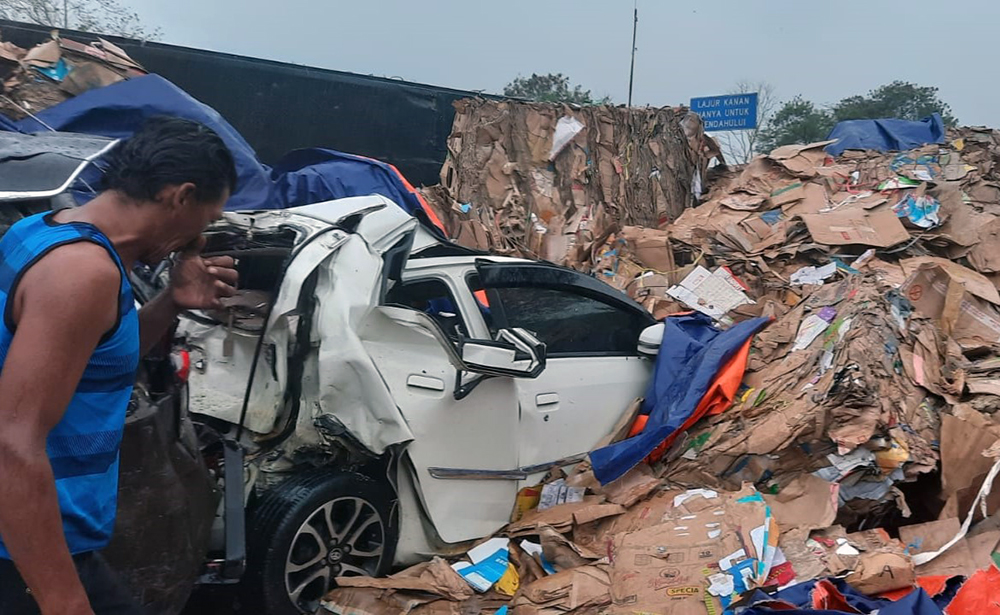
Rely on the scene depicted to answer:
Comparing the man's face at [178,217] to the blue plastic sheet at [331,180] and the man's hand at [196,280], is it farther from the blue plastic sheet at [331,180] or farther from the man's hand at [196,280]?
the blue plastic sheet at [331,180]

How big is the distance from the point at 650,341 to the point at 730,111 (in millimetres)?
12460

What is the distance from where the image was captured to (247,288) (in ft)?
11.2

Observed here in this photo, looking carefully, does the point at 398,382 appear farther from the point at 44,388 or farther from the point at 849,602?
the point at 44,388

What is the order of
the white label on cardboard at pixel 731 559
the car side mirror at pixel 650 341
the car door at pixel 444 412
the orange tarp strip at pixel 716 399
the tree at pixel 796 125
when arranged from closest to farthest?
the white label on cardboard at pixel 731 559 < the car door at pixel 444 412 < the orange tarp strip at pixel 716 399 < the car side mirror at pixel 650 341 < the tree at pixel 796 125

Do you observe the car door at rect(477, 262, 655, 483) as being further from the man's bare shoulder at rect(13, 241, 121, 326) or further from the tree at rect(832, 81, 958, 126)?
the tree at rect(832, 81, 958, 126)

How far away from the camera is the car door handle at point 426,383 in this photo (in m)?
3.41

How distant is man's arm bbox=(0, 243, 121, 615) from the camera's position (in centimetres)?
133

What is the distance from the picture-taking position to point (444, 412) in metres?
3.44

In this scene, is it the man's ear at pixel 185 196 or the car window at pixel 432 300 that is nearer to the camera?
the man's ear at pixel 185 196

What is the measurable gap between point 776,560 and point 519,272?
5.42 ft

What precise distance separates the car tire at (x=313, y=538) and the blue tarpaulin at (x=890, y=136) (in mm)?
8025

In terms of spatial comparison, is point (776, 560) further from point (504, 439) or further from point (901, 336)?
point (901, 336)

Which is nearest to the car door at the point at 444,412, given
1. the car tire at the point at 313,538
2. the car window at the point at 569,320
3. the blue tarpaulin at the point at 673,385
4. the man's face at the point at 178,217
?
the car tire at the point at 313,538

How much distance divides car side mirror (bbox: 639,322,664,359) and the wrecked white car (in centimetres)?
71
